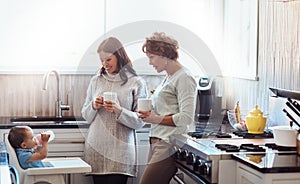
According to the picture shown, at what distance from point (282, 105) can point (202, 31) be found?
60.7 inches

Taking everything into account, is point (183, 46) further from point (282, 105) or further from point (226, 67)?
point (282, 105)

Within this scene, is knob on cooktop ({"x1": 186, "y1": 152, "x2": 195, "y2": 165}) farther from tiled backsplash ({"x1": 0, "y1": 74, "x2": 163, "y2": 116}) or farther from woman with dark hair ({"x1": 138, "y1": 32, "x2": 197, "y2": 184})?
tiled backsplash ({"x1": 0, "y1": 74, "x2": 163, "y2": 116})

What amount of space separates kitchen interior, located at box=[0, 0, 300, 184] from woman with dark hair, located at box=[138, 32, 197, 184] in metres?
0.33

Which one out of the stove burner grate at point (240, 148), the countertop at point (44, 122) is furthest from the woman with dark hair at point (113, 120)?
the stove burner grate at point (240, 148)

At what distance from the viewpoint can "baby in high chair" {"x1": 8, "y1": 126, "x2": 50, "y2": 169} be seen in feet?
11.0

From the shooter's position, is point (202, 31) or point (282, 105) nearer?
point (282, 105)

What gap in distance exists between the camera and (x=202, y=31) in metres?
4.91

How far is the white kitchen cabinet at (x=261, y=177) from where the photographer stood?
253 cm

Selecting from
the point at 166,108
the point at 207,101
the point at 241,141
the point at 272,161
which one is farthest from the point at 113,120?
the point at 272,161

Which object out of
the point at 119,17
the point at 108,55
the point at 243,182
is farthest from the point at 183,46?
the point at 243,182

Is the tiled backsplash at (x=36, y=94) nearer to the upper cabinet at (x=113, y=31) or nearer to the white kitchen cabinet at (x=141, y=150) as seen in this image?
the upper cabinet at (x=113, y=31)

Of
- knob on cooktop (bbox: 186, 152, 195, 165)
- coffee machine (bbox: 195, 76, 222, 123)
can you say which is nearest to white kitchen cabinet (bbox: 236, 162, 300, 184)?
knob on cooktop (bbox: 186, 152, 195, 165)

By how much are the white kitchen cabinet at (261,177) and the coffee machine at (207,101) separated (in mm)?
1859

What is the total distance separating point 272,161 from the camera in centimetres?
271
